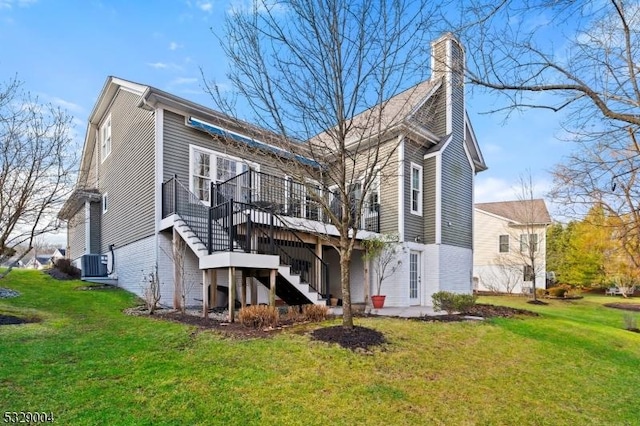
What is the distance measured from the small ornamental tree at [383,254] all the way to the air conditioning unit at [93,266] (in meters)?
9.87

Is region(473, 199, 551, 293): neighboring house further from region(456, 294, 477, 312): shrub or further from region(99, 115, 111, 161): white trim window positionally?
region(99, 115, 111, 161): white trim window

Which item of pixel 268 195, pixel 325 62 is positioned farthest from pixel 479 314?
pixel 325 62

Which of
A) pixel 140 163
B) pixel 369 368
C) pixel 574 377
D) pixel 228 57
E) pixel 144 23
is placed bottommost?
pixel 574 377

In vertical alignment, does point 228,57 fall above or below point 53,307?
above

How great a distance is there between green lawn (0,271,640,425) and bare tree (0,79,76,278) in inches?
105

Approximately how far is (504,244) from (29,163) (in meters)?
27.6

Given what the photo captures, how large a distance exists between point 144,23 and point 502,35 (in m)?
8.69

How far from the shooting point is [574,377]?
20.9ft

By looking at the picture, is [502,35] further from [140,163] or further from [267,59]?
[140,163]

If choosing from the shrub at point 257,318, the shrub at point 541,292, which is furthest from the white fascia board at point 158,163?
the shrub at point 541,292

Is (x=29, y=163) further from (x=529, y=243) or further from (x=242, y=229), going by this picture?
(x=529, y=243)

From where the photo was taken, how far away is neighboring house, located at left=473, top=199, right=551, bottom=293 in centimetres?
2605

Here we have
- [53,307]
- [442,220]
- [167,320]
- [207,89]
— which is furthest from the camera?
[442,220]

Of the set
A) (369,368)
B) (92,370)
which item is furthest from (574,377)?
(92,370)
